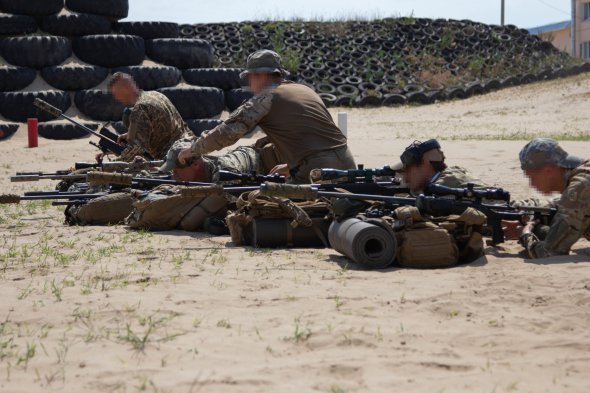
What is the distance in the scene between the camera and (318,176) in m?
6.86

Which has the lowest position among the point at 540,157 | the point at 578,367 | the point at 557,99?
the point at 578,367

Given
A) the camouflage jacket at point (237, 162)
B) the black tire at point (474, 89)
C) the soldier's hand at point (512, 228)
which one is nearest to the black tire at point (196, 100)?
the camouflage jacket at point (237, 162)

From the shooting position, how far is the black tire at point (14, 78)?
61.1 ft

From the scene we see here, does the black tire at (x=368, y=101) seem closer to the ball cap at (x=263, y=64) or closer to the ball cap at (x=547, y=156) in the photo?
the ball cap at (x=263, y=64)

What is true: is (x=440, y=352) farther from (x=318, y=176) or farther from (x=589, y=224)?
(x=318, y=176)

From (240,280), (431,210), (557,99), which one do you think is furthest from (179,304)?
(557,99)

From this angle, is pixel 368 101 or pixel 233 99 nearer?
pixel 233 99

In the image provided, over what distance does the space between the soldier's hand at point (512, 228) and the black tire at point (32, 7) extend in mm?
15499

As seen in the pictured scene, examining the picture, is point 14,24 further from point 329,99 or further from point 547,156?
point 547,156

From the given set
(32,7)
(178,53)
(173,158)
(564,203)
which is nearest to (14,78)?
(32,7)

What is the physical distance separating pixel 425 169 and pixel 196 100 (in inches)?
485

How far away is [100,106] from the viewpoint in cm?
1852

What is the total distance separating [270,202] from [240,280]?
1.38 m

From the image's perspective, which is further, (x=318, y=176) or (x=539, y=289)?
(x=318, y=176)
